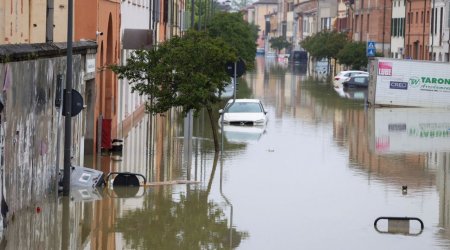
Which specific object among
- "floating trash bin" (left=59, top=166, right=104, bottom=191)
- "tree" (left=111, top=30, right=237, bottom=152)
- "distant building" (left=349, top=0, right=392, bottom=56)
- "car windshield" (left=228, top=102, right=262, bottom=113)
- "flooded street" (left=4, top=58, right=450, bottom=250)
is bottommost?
"flooded street" (left=4, top=58, right=450, bottom=250)

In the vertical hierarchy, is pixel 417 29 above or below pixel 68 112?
above

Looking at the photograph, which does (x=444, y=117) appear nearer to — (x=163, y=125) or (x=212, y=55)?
(x=163, y=125)

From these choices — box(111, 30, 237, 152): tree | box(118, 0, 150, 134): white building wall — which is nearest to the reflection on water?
box(111, 30, 237, 152): tree

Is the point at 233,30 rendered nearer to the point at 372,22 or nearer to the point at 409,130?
the point at 372,22

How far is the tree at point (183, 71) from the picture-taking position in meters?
31.0

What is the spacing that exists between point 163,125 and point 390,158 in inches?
488

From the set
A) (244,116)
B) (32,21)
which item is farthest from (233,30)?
(32,21)

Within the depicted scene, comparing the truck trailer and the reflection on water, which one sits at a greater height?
the truck trailer

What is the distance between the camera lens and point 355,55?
97.5 meters

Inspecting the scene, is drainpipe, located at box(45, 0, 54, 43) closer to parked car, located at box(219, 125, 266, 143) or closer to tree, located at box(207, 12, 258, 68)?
parked car, located at box(219, 125, 266, 143)

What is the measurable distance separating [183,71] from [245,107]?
50.3 ft

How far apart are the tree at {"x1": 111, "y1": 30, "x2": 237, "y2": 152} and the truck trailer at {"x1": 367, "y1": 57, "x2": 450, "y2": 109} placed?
26.9m

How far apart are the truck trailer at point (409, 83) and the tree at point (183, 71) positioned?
26.9 meters

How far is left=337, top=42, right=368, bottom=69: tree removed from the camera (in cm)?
9686
